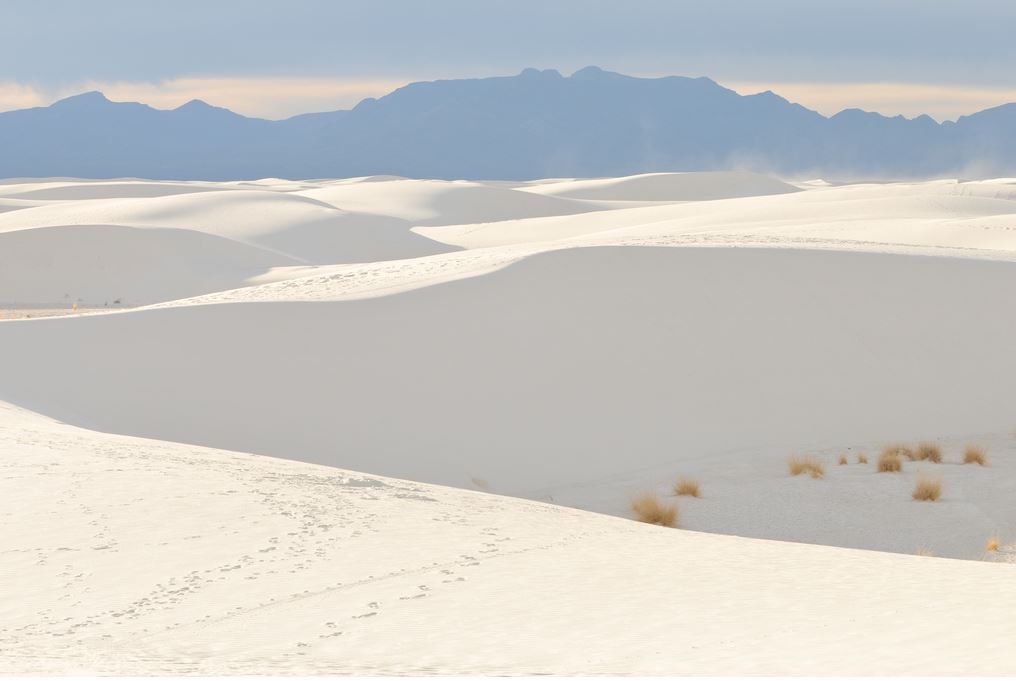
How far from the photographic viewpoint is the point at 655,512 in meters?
9.97

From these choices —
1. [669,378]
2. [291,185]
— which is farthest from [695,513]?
[291,185]

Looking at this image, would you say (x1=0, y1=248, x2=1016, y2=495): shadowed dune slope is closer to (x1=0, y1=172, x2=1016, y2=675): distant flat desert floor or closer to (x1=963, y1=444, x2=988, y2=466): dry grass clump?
(x1=0, y1=172, x2=1016, y2=675): distant flat desert floor

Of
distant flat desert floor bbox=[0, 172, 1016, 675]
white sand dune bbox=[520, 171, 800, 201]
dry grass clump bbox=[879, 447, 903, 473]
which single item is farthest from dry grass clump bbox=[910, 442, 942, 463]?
white sand dune bbox=[520, 171, 800, 201]

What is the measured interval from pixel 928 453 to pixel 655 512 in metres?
3.78

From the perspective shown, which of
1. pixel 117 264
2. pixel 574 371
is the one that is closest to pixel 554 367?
pixel 574 371

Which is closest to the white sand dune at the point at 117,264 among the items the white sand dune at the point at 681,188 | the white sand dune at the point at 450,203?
the white sand dune at the point at 450,203

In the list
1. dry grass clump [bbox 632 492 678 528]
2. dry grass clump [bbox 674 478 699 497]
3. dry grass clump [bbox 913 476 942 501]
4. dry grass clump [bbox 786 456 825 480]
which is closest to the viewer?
dry grass clump [bbox 632 492 678 528]

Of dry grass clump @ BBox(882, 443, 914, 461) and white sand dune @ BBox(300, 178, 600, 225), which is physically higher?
white sand dune @ BBox(300, 178, 600, 225)

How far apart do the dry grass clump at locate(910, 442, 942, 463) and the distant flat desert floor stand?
129 millimetres

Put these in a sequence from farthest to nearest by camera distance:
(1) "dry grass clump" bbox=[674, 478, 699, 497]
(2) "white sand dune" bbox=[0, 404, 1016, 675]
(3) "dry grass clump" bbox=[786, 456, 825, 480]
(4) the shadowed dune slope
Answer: (4) the shadowed dune slope, (3) "dry grass clump" bbox=[786, 456, 825, 480], (1) "dry grass clump" bbox=[674, 478, 699, 497], (2) "white sand dune" bbox=[0, 404, 1016, 675]

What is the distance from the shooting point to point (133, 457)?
336 inches

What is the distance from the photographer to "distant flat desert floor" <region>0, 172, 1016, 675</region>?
4859mm

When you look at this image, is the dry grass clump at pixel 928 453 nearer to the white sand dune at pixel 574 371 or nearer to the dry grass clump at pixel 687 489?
the white sand dune at pixel 574 371

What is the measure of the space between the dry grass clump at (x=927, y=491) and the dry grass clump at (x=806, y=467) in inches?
38.3
